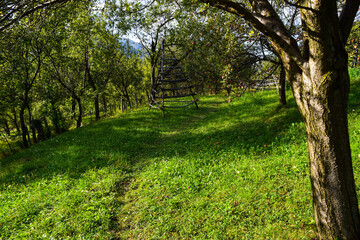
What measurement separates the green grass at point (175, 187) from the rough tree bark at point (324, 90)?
911 mm

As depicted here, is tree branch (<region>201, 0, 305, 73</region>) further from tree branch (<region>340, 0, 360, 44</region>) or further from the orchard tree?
tree branch (<region>340, 0, 360, 44</region>)

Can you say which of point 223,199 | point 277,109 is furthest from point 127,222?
point 277,109

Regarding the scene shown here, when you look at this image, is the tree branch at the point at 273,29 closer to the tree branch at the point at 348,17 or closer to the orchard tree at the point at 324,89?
the orchard tree at the point at 324,89

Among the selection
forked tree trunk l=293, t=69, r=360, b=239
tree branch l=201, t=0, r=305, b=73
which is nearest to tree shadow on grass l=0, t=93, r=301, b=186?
forked tree trunk l=293, t=69, r=360, b=239

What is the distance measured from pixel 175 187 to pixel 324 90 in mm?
4736

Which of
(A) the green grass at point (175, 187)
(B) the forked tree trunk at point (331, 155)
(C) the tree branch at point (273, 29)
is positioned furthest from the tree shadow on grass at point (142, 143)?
(C) the tree branch at point (273, 29)

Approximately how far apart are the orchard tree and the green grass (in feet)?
2.98

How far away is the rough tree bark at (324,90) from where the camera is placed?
274 centimetres

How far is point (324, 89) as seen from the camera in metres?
2.88

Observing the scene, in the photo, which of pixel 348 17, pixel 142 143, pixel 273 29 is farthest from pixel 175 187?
pixel 348 17

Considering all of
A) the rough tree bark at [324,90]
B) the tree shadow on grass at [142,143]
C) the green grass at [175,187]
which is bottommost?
the green grass at [175,187]

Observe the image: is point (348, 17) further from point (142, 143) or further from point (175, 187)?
point (142, 143)

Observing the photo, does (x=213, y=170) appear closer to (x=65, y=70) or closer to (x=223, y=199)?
(x=223, y=199)

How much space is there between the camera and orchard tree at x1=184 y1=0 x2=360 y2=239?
8.98 feet
